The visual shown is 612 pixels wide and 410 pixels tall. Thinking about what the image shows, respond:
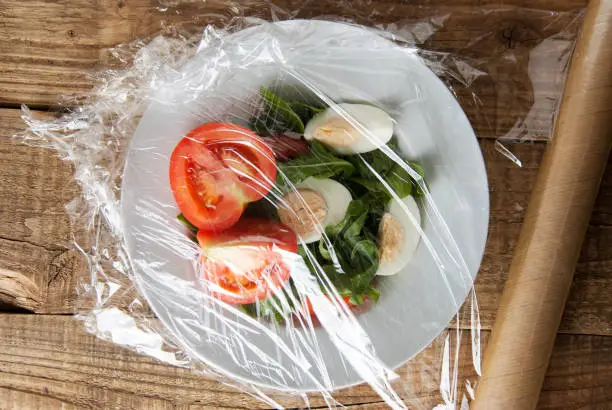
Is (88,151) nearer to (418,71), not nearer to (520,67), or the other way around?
(418,71)

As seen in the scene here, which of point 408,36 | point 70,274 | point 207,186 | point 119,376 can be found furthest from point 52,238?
point 408,36

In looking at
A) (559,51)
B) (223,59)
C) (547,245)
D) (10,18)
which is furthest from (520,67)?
(10,18)

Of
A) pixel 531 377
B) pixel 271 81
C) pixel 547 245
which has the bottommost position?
pixel 531 377

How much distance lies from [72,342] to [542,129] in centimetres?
65

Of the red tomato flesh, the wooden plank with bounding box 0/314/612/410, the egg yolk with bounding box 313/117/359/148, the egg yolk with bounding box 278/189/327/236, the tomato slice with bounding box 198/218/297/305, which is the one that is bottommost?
the wooden plank with bounding box 0/314/612/410

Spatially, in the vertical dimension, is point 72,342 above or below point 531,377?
below

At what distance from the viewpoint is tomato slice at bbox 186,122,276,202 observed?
0.57m

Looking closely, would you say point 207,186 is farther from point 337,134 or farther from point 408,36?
point 408,36

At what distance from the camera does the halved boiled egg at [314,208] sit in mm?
570

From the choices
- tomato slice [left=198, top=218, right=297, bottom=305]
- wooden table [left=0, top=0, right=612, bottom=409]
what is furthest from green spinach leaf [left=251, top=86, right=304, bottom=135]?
wooden table [left=0, top=0, right=612, bottom=409]

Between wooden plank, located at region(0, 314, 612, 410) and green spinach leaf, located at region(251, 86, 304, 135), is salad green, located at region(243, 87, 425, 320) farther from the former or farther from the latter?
wooden plank, located at region(0, 314, 612, 410)

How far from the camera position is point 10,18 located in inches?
29.3

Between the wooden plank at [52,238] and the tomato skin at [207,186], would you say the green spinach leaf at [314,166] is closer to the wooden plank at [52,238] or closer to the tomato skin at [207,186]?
the tomato skin at [207,186]

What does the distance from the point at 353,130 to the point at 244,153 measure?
0.12 metres
